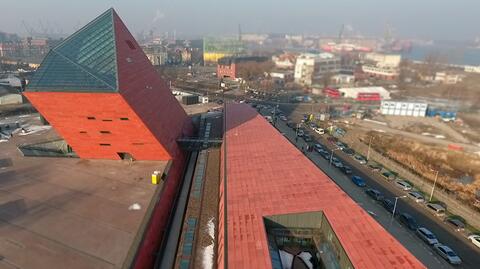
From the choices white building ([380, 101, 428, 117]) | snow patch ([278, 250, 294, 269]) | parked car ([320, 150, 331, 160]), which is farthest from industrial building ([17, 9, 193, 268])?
white building ([380, 101, 428, 117])

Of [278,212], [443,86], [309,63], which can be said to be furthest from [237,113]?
[443,86]

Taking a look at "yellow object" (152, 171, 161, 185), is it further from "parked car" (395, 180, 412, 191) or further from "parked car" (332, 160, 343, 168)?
"parked car" (395, 180, 412, 191)

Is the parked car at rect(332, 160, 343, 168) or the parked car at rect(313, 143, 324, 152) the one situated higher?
→ the parked car at rect(313, 143, 324, 152)

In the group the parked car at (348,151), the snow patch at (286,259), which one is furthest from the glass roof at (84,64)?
the parked car at (348,151)

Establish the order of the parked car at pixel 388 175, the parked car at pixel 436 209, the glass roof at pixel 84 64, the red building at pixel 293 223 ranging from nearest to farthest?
the red building at pixel 293 223 → the glass roof at pixel 84 64 → the parked car at pixel 436 209 → the parked car at pixel 388 175

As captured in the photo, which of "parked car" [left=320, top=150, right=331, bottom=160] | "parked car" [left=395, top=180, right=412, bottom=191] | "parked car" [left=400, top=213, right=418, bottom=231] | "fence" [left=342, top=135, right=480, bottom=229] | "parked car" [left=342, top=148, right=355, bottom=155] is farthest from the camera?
"parked car" [left=342, top=148, right=355, bottom=155]

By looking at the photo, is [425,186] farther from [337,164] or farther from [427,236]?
[427,236]

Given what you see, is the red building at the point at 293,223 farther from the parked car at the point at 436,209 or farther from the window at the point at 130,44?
the window at the point at 130,44
